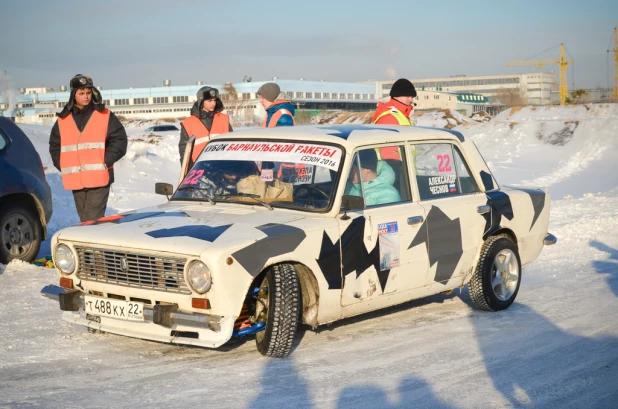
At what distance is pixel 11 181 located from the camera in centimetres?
960

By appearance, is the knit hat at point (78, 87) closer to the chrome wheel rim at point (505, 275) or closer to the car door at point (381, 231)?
the car door at point (381, 231)

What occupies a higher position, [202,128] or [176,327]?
[202,128]

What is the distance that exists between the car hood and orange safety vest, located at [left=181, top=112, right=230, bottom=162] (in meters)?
3.16

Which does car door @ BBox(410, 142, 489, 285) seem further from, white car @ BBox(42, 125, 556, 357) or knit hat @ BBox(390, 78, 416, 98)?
knit hat @ BBox(390, 78, 416, 98)

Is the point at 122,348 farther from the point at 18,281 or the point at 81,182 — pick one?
the point at 18,281

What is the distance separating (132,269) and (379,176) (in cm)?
225

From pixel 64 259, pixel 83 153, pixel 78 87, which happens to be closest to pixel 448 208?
pixel 64 259

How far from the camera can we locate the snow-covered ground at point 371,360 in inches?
204

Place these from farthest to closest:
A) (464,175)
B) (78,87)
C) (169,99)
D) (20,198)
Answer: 1. (169,99)
2. (20,198)
3. (78,87)
4. (464,175)

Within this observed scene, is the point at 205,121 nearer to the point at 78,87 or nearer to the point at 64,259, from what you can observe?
the point at 78,87

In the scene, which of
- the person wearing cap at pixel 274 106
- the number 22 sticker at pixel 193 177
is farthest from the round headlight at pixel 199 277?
the person wearing cap at pixel 274 106

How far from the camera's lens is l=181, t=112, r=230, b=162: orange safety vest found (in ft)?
32.6

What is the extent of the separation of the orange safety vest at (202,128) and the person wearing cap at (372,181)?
11.0ft

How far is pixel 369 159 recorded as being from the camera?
22.8 ft
